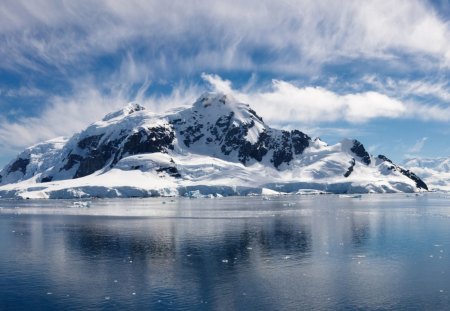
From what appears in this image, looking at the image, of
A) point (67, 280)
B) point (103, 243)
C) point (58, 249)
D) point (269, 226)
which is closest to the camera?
point (67, 280)

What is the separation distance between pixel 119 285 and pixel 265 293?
12001 mm

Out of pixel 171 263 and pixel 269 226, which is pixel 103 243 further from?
pixel 269 226

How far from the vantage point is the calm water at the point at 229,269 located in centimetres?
3475

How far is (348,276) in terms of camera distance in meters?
41.8

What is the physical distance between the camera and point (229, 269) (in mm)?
45062

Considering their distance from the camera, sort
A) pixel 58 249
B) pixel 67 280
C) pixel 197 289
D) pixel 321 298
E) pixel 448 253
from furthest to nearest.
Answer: pixel 58 249 → pixel 448 253 → pixel 67 280 → pixel 197 289 → pixel 321 298

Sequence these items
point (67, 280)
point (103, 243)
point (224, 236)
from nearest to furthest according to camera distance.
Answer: point (67, 280), point (103, 243), point (224, 236)

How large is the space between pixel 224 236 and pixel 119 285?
3021 cm

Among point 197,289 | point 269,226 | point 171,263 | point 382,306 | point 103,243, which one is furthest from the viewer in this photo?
point 269,226

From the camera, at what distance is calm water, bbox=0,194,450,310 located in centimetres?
3475

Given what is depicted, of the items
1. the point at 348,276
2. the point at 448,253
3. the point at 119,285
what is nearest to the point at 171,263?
the point at 119,285

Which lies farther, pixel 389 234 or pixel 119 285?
pixel 389 234

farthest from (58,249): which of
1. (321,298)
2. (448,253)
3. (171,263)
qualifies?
(448,253)

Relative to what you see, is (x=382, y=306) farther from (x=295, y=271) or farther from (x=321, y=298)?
(x=295, y=271)
